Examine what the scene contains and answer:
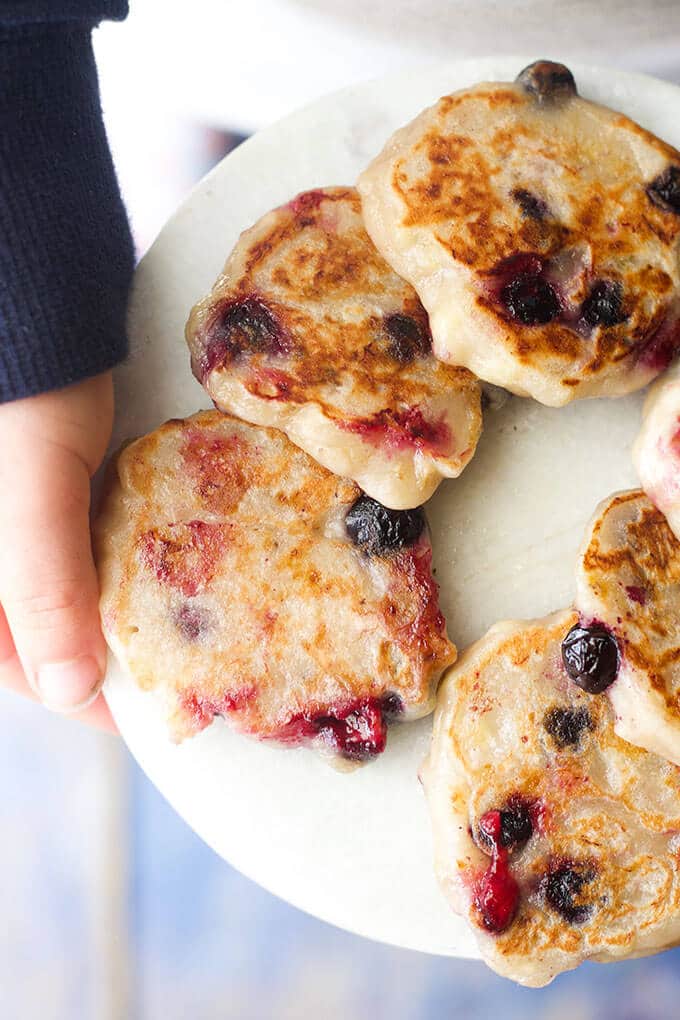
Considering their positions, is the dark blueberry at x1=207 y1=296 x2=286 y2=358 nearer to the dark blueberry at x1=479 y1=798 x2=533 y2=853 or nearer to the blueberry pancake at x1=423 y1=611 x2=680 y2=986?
the blueberry pancake at x1=423 y1=611 x2=680 y2=986

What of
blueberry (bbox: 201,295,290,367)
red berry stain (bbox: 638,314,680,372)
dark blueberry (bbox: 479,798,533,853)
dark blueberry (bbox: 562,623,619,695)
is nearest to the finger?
blueberry (bbox: 201,295,290,367)

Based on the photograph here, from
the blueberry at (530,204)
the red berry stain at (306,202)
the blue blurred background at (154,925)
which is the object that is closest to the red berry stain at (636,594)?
the blueberry at (530,204)

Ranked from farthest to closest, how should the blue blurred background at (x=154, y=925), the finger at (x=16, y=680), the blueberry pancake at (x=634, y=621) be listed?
1. the blue blurred background at (x=154, y=925)
2. the finger at (x=16, y=680)
3. the blueberry pancake at (x=634, y=621)

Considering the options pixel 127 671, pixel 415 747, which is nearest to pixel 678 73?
pixel 415 747

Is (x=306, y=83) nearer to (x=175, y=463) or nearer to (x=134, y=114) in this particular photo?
(x=134, y=114)

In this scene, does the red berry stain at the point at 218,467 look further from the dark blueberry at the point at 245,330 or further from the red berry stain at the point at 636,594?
the red berry stain at the point at 636,594

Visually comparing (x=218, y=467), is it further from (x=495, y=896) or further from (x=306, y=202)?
(x=495, y=896)
